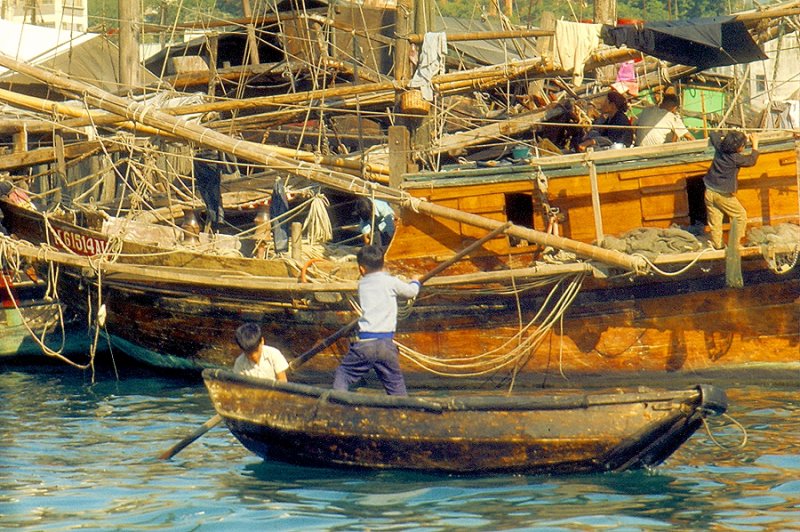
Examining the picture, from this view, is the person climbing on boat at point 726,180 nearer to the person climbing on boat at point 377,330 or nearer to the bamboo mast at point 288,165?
the bamboo mast at point 288,165

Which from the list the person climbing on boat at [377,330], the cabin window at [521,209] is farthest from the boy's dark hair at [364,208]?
the person climbing on boat at [377,330]

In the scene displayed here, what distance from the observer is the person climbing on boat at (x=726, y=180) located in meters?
10.9

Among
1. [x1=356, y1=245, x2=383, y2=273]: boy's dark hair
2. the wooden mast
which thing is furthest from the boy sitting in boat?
the wooden mast

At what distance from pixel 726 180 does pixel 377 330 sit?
155 inches

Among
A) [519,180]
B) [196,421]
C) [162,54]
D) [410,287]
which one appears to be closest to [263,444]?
[410,287]

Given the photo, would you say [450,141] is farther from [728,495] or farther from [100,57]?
[100,57]

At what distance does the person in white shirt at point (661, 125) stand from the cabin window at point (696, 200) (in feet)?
2.91

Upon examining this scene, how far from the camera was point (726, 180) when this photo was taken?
11023mm

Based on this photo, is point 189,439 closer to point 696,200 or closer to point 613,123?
point 696,200

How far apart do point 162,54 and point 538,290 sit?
48.2 feet

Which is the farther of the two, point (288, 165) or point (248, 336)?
point (288, 165)

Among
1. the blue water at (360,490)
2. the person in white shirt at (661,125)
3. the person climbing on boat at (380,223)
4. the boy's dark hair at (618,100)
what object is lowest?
the blue water at (360,490)

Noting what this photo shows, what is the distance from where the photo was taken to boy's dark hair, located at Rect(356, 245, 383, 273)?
9125mm

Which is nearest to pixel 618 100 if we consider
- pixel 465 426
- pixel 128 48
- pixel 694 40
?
pixel 694 40
